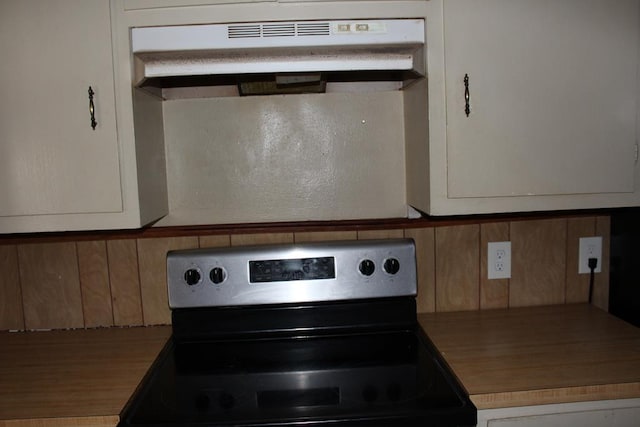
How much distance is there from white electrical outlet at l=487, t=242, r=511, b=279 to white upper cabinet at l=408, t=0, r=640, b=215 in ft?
1.09

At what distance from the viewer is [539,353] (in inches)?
48.0

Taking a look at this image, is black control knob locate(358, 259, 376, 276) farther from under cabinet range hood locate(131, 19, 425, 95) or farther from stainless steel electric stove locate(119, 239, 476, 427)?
under cabinet range hood locate(131, 19, 425, 95)

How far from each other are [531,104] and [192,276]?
1.04 metres

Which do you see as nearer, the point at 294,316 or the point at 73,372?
the point at 73,372

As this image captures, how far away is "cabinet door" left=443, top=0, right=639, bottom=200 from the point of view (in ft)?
3.83

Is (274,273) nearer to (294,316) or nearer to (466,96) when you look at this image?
(294,316)

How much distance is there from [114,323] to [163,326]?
0.52 feet

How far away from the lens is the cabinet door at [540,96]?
1166 millimetres

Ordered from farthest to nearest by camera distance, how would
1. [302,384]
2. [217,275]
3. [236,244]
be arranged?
[236,244] → [217,275] → [302,384]

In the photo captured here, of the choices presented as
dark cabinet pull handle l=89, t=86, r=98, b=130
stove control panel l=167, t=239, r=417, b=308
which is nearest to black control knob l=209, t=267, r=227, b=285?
stove control panel l=167, t=239, r=417, b=308

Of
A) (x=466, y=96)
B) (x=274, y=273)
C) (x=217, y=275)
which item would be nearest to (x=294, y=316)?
(x=274, y=273)

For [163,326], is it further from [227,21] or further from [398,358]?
[227,21]

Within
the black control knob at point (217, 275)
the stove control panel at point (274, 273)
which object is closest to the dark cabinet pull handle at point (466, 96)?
the stove control panel at point (274, 273)

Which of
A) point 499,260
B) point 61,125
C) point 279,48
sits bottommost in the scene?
point 499,260
